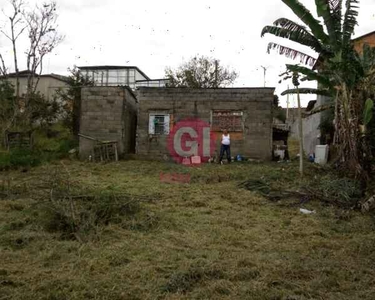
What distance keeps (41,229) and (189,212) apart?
249 cm

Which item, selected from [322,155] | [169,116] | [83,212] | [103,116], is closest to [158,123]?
[169,116]

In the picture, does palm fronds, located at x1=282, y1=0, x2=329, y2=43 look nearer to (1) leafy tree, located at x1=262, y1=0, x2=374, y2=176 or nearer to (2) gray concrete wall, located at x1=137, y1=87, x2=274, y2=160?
(1) leafy tree, located at x1=262, y1=0, x2=374, y2=176

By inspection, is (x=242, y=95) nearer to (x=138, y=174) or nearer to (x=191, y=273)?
(x=138, y=174)

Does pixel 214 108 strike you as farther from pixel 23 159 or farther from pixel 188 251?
pixel 188 251

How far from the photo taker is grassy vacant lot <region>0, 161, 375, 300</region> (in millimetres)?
3482

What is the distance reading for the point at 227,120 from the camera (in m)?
15.1

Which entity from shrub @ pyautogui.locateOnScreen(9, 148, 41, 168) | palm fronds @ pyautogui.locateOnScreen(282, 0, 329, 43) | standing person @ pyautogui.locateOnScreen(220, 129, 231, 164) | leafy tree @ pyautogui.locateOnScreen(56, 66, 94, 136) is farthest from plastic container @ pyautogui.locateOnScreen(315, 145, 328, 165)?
leafy tree @ pyautogui.locateOnScreen(56, 66, 94, 136)

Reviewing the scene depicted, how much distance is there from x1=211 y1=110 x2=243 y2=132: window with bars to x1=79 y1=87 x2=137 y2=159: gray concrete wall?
3.57 m

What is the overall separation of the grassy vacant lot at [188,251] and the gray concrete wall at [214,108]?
6969 mm

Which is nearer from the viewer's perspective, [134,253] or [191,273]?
[191,273]

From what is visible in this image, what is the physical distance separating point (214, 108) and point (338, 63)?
6829 mm

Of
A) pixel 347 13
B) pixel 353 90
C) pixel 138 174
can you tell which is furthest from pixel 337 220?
pixel 138 174

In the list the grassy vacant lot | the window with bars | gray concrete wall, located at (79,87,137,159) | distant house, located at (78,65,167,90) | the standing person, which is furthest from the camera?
distant house, located at (78,65,167,90)

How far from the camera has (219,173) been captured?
11484 mm
